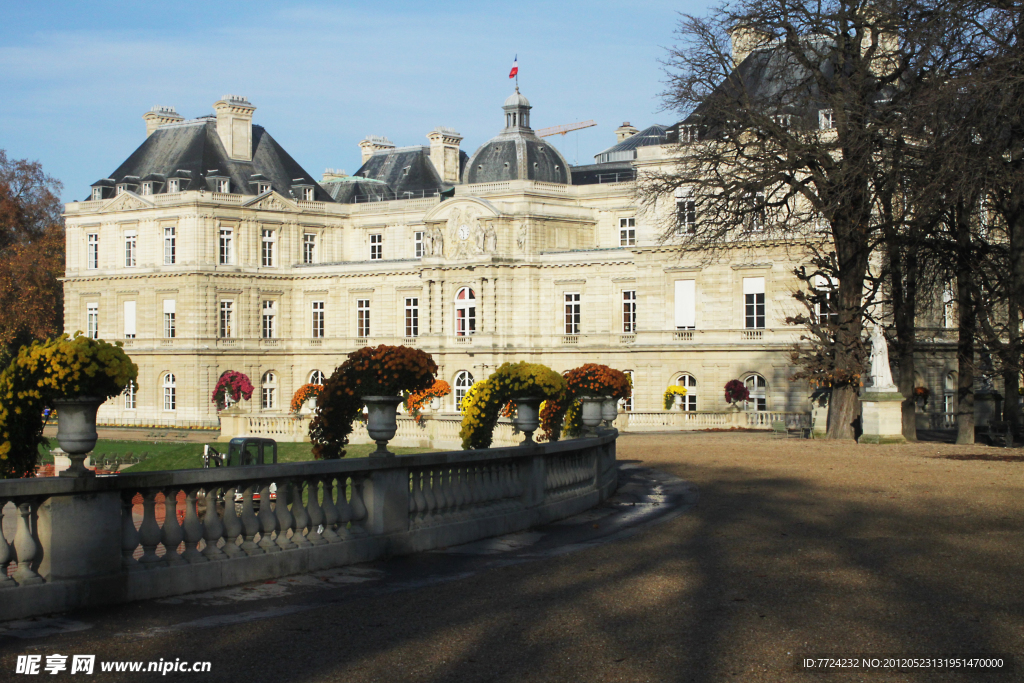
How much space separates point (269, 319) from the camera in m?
66.9

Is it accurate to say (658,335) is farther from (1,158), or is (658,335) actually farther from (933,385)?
(1,158)

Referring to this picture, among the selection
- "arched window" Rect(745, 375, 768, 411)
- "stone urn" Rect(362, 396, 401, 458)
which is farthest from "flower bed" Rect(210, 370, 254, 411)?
"stone urn" Rect(362, 396, 401, 458)

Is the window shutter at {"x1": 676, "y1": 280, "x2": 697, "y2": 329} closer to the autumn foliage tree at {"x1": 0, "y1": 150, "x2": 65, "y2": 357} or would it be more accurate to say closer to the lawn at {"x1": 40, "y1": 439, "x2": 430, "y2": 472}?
the lawn at {"x1": 40, "y1": 439, "x2": 430, "y2": 472}

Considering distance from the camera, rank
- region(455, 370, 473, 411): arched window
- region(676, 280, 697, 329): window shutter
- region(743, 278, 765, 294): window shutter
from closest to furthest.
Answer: region(743, 278, 765, 294): window shutter < region(676, 280, 697, 329): window shutter < region(455, 370, 473, 411): arched window

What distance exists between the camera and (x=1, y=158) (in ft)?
225

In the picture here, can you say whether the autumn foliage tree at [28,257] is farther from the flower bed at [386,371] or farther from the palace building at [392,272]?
the flower bed at [386,371]

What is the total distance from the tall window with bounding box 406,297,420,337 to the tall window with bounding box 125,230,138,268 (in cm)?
1564

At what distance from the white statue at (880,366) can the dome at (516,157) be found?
35.5 metres

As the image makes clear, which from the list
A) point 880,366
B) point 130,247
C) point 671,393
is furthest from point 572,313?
point 880,366

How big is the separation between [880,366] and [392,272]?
134 feet

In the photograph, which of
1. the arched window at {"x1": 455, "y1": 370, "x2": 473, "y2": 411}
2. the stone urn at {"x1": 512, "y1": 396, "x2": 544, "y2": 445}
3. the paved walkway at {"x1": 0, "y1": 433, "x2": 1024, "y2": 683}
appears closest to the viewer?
the paved walkway at {"x1": 0, "y1": 433, "x2": 1024, "y2": 683}

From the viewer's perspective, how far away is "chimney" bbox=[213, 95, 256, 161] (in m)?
67.4

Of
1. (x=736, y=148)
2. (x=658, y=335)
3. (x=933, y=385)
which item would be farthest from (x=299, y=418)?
(x=933, y=385)

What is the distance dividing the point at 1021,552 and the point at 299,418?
119 ft
